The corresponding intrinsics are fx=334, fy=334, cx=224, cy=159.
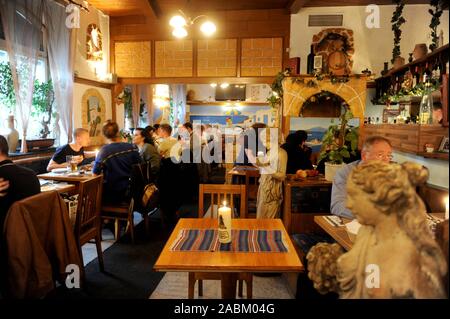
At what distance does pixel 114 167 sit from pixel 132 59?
3.49 metres

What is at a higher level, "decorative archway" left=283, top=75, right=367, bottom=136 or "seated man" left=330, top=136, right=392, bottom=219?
"decorative archway" left=283, top=75, right=367, bottom=136

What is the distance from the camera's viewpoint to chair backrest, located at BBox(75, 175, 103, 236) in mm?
2707

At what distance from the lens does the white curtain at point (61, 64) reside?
16.1 ft

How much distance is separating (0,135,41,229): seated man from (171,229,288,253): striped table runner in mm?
1155

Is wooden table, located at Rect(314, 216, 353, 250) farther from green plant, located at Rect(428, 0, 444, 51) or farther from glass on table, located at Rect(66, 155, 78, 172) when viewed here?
glass on table, located at Rect(66, 155, 78, 172)

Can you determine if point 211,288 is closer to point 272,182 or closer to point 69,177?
point 272,182

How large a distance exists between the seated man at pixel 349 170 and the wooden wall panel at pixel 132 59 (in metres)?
5.03

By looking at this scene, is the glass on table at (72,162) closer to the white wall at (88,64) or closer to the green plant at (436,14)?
the white wall at (88,64)

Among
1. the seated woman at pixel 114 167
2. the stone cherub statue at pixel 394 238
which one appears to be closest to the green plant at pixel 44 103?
the seated woman at pixel 114 167

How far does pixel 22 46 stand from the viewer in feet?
14.0

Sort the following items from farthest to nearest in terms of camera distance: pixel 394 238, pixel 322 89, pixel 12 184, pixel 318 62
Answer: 1. pixel 318 62
2. pixel 322 89
3. pixel 12 184
4. pixel 394 238

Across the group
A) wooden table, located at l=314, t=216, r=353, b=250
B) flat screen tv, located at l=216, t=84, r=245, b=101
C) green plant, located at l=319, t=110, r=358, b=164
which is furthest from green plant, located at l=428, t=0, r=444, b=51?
flat screen tv, located at l=216, t=84, r=245, b=101

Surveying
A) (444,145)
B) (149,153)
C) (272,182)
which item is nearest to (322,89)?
(272,182)
